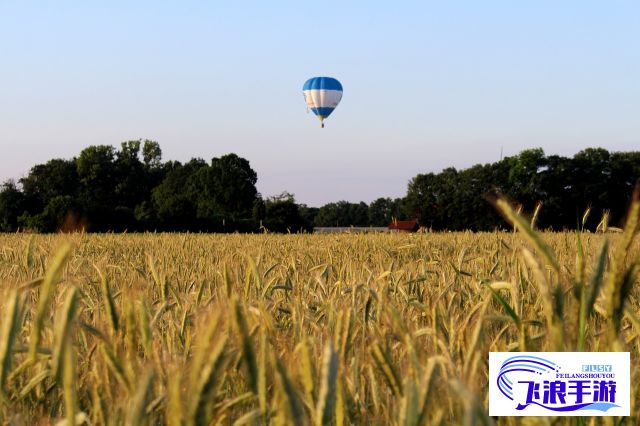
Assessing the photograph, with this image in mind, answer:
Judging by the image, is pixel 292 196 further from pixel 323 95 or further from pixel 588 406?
pixel 588 406

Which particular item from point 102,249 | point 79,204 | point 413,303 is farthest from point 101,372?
point 79,204

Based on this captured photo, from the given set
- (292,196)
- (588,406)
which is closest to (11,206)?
(292,196)

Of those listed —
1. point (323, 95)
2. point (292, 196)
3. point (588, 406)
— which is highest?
point (323, 95)

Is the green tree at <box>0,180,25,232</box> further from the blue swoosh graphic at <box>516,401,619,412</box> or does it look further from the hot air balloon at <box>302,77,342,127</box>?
the blue swoosh graphic at <box>516,401,619,412</box>

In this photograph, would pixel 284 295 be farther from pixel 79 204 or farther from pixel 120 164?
pixel 120 164

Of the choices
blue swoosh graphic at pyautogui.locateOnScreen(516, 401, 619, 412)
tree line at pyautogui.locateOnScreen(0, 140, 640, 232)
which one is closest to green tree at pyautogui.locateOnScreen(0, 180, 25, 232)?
tree line at pyautogui.locateOnScreen(0, 140, 640, 232)

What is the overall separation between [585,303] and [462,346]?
1.67ft

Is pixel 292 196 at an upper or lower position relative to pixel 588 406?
upper

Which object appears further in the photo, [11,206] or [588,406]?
[11,206]

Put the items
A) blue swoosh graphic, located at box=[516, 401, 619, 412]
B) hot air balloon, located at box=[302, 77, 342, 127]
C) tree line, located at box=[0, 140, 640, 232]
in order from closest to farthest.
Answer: blue swoosh graphic, located at box=[516, 401, 619, 412]
hot air balloon, located at box=[302, 77, 342, 127]
tree line, located at box=[0, 140, 640, 232]

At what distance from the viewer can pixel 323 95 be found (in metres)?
42.3

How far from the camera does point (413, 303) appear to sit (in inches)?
87.4

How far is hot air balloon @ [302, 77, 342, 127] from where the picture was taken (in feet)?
139

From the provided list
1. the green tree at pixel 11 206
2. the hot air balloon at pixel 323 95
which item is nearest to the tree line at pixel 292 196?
the green tree at pixel 11 206
